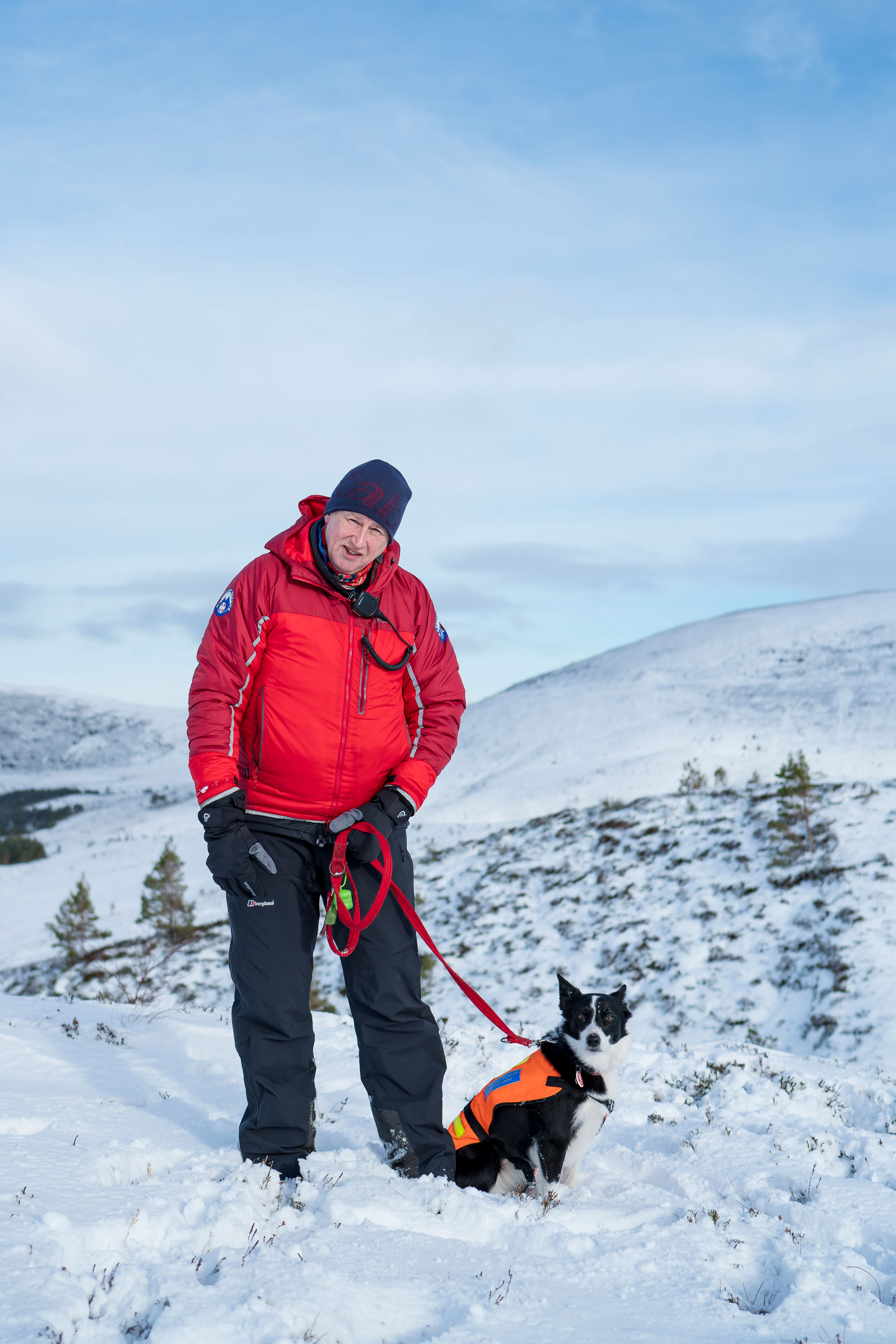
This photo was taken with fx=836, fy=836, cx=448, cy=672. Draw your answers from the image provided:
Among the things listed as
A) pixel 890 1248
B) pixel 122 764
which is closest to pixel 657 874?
pixel 890 1248

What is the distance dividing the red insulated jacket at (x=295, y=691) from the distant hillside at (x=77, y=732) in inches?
2832

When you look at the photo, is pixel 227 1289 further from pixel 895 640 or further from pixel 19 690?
pixel 19 690

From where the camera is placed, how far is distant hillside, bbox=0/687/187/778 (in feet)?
255

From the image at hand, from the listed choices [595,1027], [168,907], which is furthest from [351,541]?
[168,907]

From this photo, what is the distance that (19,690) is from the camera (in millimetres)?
97625

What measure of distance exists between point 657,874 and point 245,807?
42.7 feet

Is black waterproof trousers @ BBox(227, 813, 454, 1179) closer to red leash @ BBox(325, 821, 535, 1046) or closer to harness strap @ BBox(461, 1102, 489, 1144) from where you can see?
red leash @ BBox(325, 821, 535, 1046)

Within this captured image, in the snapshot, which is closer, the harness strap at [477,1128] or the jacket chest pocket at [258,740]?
the jacket chest pocket at [258,740]

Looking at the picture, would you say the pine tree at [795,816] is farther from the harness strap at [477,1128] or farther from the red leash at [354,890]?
the red leash at [354,890]

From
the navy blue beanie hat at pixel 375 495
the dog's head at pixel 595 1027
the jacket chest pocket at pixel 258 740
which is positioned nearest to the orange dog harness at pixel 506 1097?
the dog's head at pixel 595 1027

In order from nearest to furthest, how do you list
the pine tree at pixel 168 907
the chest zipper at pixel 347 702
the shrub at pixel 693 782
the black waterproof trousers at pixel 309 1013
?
the black waterproof trousers at pixel 309 1013, the chest zipper at pixel 347 702, the pine tree at pixel 168 907, the shrub at pixel 693 782

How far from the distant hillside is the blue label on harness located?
71.6 m

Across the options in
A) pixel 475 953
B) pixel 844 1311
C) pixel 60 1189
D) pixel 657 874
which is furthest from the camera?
pixel 657 874

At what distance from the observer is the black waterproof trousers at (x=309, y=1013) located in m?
3.56
